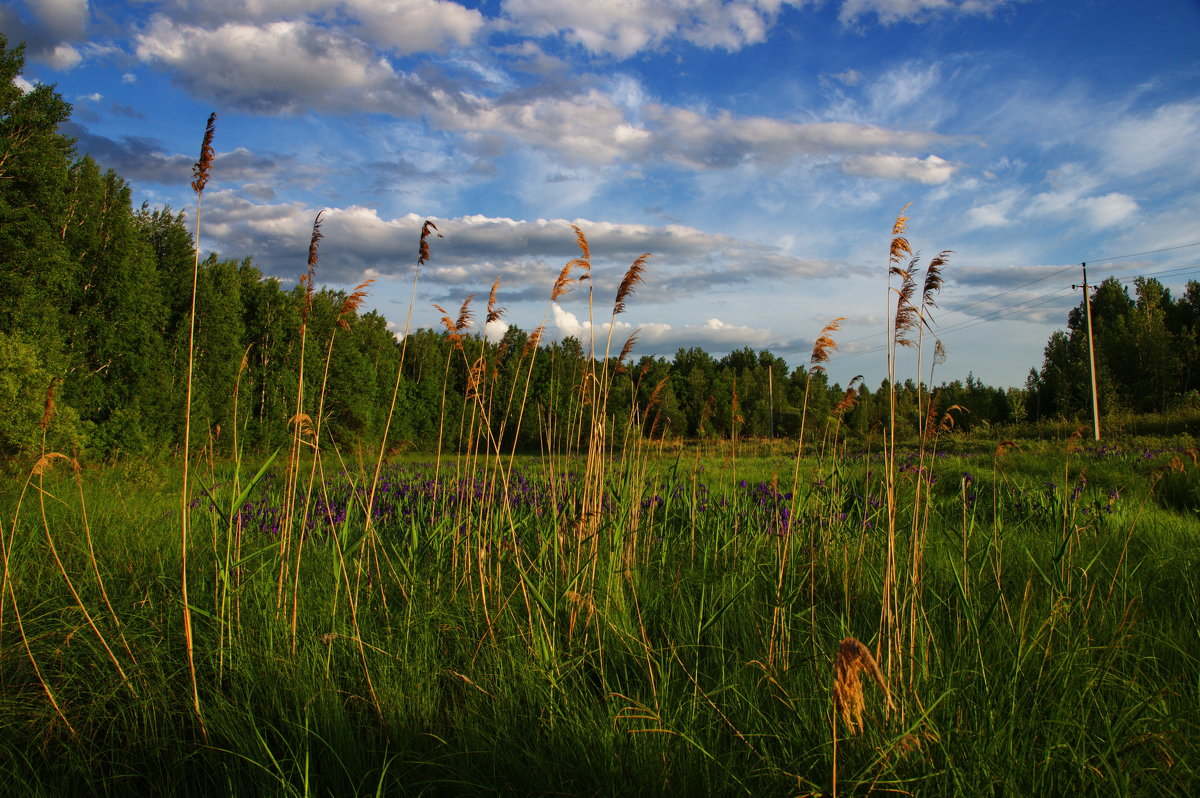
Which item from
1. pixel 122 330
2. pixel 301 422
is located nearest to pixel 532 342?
pixel 301 422

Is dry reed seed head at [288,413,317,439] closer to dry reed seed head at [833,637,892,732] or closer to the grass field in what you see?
the grass field

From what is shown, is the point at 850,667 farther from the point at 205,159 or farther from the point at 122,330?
the point at 122,330

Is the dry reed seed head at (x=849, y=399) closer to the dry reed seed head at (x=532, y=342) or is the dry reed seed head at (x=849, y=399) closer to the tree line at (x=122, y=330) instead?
the dry reed seed head at (x=532, y=342)

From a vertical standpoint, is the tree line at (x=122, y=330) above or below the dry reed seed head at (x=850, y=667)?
Answer: above

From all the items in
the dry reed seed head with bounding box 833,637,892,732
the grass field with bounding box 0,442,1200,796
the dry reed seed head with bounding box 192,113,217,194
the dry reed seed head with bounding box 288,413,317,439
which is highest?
the dry reed seed head with bounding box 192,113,217,194

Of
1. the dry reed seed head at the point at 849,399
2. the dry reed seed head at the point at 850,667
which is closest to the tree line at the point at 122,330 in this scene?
the dry reed seed head at the point at 849,399

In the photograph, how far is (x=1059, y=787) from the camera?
1.48 metres

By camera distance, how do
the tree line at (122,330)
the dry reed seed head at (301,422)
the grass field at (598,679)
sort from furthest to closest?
the tree line at (122,330) < the dry reed seed head at (301,422) < the grass field at (598,679)

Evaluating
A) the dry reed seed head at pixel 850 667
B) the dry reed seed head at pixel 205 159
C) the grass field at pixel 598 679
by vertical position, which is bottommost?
the grass field at pixel 598 679

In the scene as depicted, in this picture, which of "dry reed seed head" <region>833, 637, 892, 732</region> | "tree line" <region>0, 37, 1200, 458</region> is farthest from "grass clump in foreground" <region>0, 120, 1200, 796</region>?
"tree line" <region>0, 37, 1200, 458</region>

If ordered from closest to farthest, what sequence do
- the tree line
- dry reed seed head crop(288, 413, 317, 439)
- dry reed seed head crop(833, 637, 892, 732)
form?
1. dry reed seed head crop(833, 637, 892, 732)
2. dry reed seed head crop(288, 413, 317, 439)
3. the tree line

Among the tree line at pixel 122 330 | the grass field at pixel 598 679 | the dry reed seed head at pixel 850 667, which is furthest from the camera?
the tree line at pixel 122 330

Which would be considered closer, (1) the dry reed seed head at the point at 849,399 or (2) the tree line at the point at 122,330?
(1) the dry reed seed head at the point at 849,399

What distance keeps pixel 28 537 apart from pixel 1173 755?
590 centimetres
